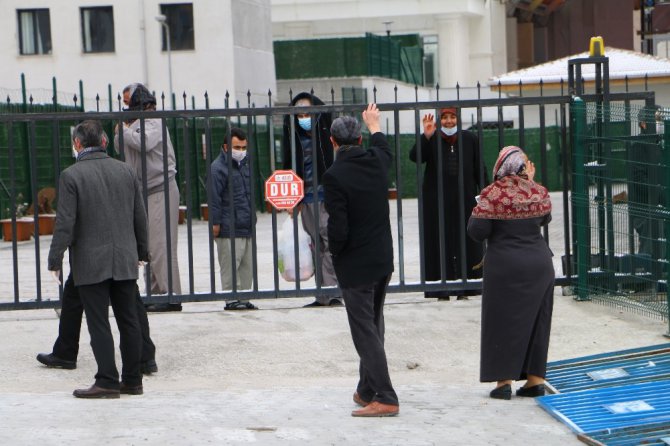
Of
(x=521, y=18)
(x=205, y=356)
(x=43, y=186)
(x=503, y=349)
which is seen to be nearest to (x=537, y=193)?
(x=503, y=349)

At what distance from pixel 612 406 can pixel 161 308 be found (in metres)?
4.64

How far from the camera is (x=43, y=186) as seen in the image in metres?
22.9

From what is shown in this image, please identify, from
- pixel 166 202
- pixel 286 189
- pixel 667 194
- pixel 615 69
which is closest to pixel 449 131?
pixel 286 189

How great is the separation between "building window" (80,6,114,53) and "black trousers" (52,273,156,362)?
1171 inches

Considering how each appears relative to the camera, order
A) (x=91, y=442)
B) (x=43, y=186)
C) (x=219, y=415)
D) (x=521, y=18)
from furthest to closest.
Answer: (x=521, y=18) → (x=43, y=186) → (x=219, y=415) → (x=91, y=442)

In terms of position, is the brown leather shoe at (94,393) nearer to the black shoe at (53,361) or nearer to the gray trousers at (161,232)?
the black shoe at (53,361)

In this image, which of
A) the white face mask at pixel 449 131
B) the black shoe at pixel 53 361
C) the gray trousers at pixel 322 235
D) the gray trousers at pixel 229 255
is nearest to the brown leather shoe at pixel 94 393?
the black shoe at pixel 53 361

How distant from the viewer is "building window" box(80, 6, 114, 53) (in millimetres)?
38562

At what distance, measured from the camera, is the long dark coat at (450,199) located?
38.8 feet

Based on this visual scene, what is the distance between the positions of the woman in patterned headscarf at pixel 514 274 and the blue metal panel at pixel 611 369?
1.43 feet

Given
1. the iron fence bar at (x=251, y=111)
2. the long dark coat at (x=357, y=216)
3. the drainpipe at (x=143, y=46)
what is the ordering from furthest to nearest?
Result: 1. the drainpipe at (x=143, y=46)
2. the iron fence bar at (x=251, y=111)
3. the long dark coat at (x=357, y=216)

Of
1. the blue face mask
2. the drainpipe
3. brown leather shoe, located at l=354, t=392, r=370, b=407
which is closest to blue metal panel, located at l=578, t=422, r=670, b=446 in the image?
brown leather shoe, located at l=354, t=392, r=370, b=407

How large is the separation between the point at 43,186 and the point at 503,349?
15562mm

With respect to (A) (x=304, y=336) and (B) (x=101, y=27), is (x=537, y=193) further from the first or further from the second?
(B) (x=101, y=27)
